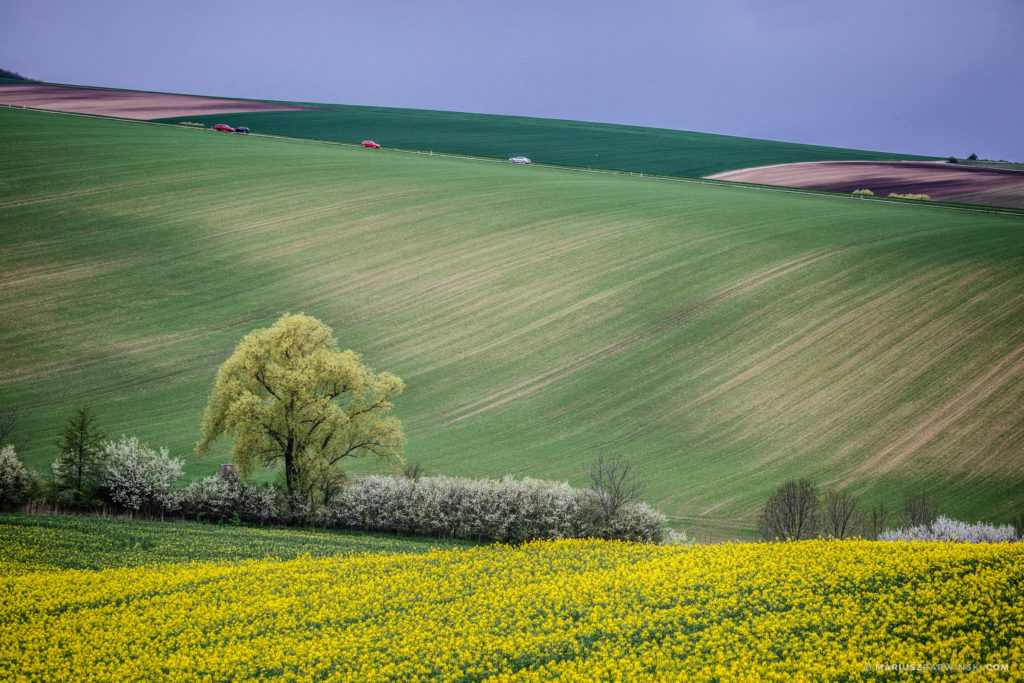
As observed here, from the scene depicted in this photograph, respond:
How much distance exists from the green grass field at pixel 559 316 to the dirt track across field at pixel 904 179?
8838mm

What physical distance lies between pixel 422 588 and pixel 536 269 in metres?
46.9

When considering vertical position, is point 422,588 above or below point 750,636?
below

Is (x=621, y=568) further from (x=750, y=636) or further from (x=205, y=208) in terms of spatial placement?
(x=205, y=208)

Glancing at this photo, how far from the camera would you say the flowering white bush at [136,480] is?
1351 inches

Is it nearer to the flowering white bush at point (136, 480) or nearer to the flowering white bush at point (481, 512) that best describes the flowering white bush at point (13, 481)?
the flowering white bush at point (136, 480)

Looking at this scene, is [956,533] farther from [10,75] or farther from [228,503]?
[10,75]

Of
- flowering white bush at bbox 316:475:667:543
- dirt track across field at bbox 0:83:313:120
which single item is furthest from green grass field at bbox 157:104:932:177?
flowering white bush at bbox 316:475:667:543

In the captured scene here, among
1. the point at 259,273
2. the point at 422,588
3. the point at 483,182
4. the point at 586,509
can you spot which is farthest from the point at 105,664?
the point at 483,182

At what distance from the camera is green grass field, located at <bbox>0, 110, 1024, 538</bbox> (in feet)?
140

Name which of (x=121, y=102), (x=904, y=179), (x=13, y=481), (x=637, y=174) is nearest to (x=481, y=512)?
(x=13, y=481)

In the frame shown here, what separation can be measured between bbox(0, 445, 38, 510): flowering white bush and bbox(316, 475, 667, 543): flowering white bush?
42.1 ft

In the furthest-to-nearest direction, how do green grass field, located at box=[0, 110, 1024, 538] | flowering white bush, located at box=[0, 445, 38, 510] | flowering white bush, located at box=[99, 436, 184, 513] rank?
1. green grass field, located at box=[0, 110, 1024, 538]
2. flowering white bush, located at box=[99, 436, 184, 513]
3. flowering white bush, located at box=[0, 445, 38, 510]

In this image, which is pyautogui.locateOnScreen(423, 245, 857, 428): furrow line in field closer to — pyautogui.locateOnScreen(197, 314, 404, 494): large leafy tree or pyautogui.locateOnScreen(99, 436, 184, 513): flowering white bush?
pyautogui.locateOnScreen(197, 314, 404, 494): large leafy tree

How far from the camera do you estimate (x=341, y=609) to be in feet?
65.4
